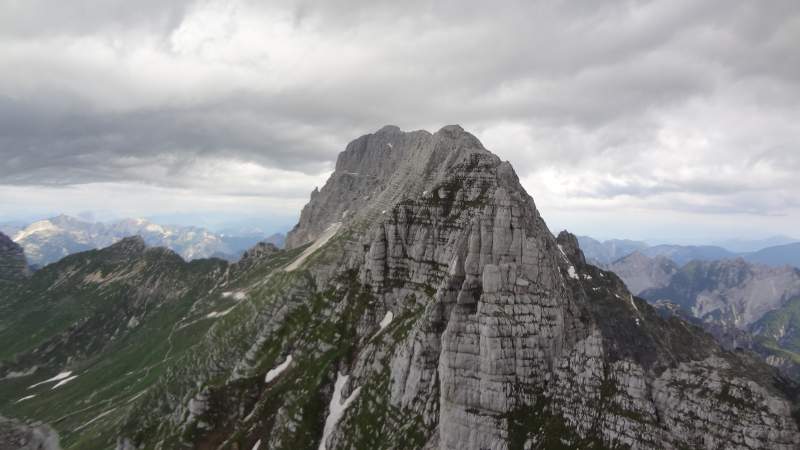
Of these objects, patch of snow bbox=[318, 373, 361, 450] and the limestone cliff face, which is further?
patch of snow bbox=[318, 373, 361, 450]

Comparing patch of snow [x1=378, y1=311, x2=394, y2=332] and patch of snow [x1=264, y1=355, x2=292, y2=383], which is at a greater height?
patch of snow [x1=378, y1=311, x2=394, y2=332]

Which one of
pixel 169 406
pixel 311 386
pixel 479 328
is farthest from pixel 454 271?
pixel 169 406

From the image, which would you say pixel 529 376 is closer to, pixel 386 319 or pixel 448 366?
pixel 448 366

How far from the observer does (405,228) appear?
324ft

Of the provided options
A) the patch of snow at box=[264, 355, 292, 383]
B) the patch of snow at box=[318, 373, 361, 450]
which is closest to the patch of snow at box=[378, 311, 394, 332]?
the patch of snow at box=[318, 373, 361, 450]

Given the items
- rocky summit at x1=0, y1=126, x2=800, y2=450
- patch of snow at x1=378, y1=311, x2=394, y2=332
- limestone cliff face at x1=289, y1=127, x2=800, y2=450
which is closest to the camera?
limestone cliff face at x1=289, y1=127, x2=800, y2=450

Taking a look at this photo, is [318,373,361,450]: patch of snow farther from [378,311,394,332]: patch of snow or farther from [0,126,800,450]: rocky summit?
[378,311,394,332]: patch of snow

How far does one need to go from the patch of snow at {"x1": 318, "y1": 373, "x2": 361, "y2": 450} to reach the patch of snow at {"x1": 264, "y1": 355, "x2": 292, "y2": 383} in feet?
75.2

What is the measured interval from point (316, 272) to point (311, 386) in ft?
160

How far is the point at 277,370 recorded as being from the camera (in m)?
111

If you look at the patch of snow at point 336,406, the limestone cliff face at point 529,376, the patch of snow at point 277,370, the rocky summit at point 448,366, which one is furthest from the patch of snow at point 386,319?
the patch of snow at point 277,370

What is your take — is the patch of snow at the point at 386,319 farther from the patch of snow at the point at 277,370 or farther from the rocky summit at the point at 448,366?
the patch of snow at the point at 277,370

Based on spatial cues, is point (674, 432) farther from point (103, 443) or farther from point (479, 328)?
point (103, 443)

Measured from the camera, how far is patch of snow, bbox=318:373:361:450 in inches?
3231
